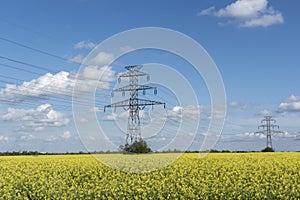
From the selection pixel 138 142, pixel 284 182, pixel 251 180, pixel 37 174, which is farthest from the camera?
pixel 138 142

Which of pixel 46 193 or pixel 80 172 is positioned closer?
pixel 46 193

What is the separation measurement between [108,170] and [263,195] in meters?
7.21

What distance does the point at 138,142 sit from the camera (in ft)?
101

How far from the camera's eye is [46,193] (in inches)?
520

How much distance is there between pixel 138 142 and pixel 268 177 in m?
17.6

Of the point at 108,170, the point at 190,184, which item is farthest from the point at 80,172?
the point at 190,184

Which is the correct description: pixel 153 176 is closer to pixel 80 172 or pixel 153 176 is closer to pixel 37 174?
pixel 80 172

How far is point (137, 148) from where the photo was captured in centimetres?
3069

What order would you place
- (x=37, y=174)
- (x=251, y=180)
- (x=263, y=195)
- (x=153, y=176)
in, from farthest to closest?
(x=37, y=174) < (x=153, y=176) < (x=251, y=180) < (x=263, y=195)

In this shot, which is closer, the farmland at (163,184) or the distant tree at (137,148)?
the farmland at (163,184)

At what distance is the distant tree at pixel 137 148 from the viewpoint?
30031mm

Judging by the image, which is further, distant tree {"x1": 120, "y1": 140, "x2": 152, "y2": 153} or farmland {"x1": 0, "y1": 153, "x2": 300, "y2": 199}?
distant tree {"x1": 120, "y1": 140, "x2": 152, "y2": 153}

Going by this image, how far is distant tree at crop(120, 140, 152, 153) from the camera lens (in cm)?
3003

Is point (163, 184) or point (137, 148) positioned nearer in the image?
point (163, 184)
